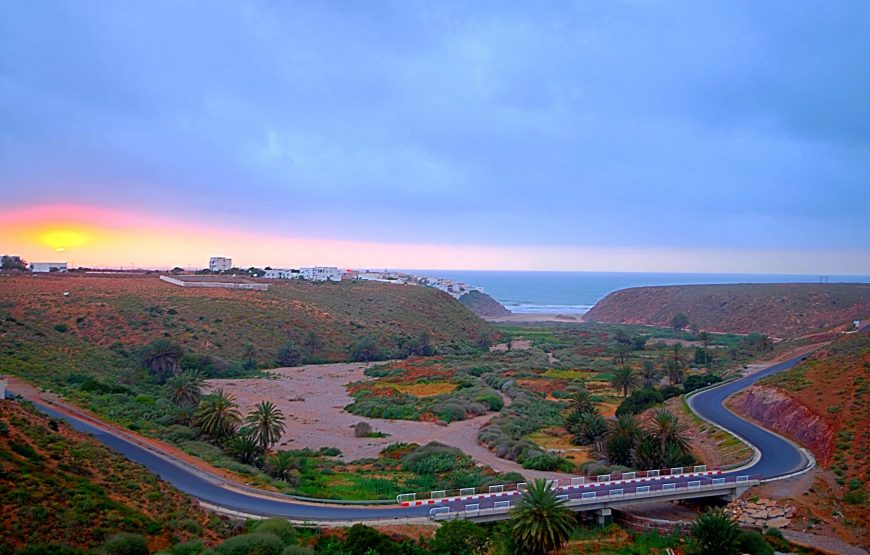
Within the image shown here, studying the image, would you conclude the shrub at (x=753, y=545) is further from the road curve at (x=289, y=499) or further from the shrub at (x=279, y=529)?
the shrub at (x=279, y=529)

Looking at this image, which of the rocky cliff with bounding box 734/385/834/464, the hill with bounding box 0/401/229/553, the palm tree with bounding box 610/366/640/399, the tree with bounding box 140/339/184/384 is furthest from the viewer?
the tree with bounding box 140/339/184/384

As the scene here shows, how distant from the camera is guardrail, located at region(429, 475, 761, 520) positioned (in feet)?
72.7

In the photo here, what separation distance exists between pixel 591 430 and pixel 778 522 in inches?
604

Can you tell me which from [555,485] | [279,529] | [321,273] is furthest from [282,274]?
Result: [279,529]

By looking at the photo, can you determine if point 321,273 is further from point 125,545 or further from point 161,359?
point 125,545

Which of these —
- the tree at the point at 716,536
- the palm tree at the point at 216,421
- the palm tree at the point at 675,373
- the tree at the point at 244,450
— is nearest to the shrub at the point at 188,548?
the tree at the point at 244,450

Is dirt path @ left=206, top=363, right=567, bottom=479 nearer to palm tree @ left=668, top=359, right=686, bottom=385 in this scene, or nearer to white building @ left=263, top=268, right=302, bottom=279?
palm tree @ left=668, top=359, right=686, bottom=385

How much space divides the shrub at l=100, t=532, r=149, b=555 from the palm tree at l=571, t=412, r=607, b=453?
1057 inches

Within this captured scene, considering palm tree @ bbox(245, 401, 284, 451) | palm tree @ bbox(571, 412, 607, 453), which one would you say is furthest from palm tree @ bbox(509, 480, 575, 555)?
palm tree @ bbox(571, 412, 607, 453)

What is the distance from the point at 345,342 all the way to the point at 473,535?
223 ft

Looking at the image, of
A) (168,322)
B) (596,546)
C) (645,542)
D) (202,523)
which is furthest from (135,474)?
(168,322)

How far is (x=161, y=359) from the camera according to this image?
5844cm

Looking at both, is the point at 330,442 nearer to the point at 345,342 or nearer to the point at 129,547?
the point at 129,547

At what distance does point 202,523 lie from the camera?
19922 mm
